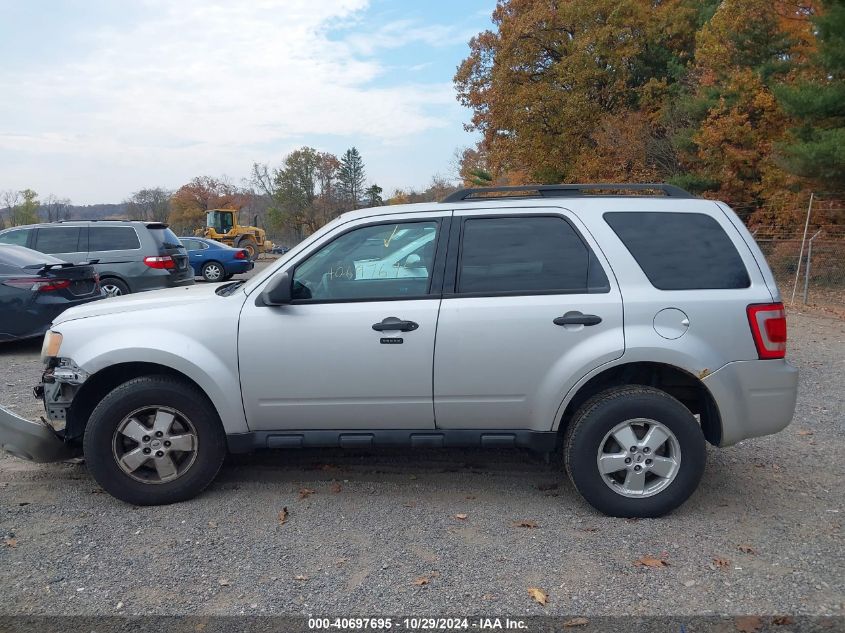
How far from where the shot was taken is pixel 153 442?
421 cm

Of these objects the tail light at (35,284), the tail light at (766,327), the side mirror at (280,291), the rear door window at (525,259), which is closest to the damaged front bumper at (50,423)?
the side mirror at (280,291)

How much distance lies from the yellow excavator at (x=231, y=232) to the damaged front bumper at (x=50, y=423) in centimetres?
3257

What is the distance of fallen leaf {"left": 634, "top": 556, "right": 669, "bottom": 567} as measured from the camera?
11.7 feet

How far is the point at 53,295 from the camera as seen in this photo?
29.3 ft

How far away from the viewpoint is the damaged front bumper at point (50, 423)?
4246 millimetres

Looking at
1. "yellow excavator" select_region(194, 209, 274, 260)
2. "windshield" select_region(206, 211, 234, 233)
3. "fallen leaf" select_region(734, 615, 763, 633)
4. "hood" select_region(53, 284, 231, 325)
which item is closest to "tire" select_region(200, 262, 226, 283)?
"yellow excavator" select_region(194, 209, 274, 260)

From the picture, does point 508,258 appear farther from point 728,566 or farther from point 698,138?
point 698,138

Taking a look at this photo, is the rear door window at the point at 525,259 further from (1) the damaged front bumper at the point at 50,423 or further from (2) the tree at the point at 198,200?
(2) the tree at the point at 198,200

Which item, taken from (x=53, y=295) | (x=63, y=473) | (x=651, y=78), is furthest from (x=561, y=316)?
(x=651, y=78)

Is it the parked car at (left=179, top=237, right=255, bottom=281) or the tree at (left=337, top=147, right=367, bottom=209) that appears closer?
the parked car at (left=179, top=237, right=255, bottom=281)

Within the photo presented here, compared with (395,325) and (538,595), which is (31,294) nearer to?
(395,325)

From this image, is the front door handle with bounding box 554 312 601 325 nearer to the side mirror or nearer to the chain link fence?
the side mirror

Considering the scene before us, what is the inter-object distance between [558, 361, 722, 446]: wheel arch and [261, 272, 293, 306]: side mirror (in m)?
1.76

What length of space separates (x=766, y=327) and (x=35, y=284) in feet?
27.7
